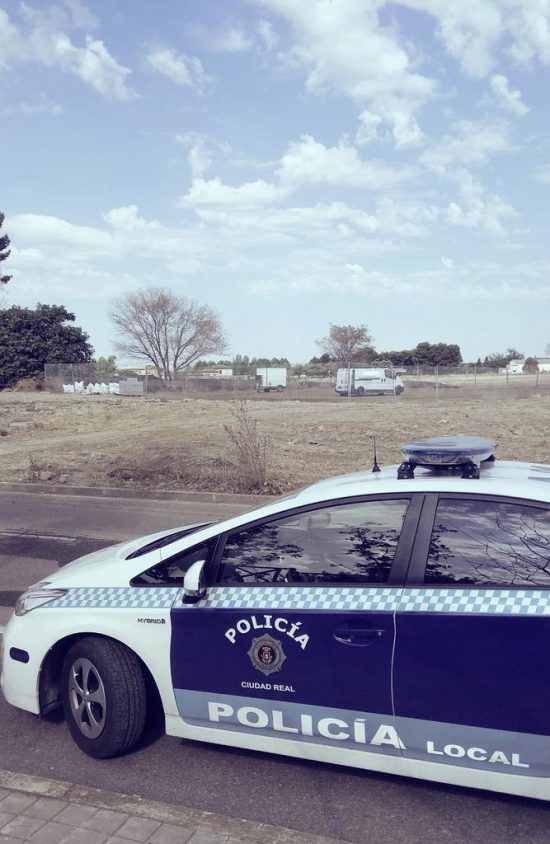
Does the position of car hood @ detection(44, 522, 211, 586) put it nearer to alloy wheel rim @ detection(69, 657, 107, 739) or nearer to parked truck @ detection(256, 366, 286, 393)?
alloy wheel rim @ detection(69, 657, 107, 739)

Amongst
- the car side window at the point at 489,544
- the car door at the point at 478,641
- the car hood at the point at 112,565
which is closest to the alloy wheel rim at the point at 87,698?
the car hood at the point at 112,565

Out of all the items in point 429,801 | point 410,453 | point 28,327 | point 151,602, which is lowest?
point 429,801

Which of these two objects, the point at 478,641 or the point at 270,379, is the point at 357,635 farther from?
the point at 270,379

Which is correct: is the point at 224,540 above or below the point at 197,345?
→ below

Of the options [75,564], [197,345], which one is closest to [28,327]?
[197,345]

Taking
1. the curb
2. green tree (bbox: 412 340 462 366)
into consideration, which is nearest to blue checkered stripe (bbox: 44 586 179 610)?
the curb

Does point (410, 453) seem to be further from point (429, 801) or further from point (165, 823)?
point (165, 823)

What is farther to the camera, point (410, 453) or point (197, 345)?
point (197, 345)

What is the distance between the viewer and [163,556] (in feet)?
13.0

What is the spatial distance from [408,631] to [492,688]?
1.29 feet

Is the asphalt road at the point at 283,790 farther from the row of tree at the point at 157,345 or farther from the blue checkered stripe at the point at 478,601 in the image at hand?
the row of tree at the point at 157,345

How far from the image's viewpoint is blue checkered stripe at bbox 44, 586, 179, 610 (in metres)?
3.82

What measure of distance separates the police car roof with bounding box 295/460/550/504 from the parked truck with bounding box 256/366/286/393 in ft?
151

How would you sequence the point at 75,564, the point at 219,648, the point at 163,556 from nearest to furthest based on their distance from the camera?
the point at 219,648, the point at 163,556, the point at 75,564
